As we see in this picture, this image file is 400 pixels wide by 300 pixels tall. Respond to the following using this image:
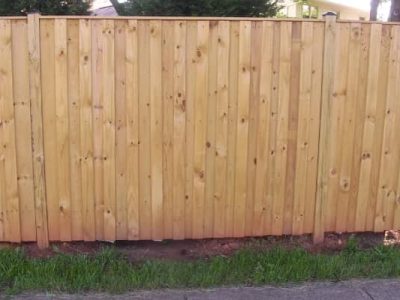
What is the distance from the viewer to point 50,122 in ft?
16.0

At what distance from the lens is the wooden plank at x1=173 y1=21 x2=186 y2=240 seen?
485 cm

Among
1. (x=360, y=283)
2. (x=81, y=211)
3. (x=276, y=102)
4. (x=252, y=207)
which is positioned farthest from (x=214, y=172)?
(x=360, y=283)

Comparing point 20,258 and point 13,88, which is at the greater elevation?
point 13,88

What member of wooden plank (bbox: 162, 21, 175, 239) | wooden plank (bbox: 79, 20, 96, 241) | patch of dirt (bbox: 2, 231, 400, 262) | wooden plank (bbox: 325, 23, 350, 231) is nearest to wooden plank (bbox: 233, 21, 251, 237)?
patch of dirt (bbox: 2, 231, 400, 262)

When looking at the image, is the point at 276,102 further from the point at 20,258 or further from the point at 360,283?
the point at 20,258

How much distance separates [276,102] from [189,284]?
5.58 feet

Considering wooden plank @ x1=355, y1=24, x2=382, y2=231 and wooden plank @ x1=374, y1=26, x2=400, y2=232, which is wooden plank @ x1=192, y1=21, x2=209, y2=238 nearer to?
wooden plank @ x1=355, y1=24, x2=382, y2=231

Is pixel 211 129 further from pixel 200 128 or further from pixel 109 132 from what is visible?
pixel 109 132

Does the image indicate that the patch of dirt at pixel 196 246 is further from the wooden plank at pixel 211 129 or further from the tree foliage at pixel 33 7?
the tree foliage at pixel 33 7

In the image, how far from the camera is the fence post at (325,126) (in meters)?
4.99

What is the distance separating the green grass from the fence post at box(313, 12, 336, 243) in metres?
0.37

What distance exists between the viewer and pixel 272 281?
182 inches

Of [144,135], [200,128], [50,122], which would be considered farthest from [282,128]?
[50,122]

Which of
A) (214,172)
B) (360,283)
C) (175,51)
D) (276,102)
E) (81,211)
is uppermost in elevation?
(175,51)
